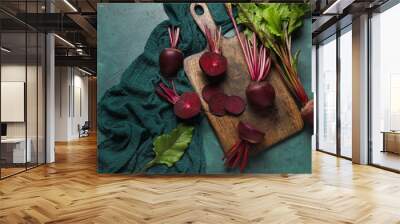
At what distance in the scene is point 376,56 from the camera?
7.48 m

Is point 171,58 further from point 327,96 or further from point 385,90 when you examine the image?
point 327,96

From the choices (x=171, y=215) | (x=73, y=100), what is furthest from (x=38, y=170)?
(x=73, y=100)

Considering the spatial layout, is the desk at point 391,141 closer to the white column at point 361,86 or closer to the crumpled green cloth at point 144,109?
the white column at point 361,86

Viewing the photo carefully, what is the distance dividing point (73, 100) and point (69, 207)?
12696mm

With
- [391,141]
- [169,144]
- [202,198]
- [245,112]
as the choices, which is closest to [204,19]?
[245,112]

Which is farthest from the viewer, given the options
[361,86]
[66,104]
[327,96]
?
[66,104]

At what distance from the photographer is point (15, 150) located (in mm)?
6586

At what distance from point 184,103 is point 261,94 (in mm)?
1191

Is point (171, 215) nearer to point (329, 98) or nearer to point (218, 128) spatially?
point (218, 128)

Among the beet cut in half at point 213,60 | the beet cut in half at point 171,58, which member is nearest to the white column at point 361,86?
the beet cut in half at point 213,60

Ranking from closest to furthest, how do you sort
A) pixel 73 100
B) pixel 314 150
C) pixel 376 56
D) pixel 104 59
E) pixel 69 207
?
pixel 69 207 → pixel 104 59 → pixel 376 56 → pixel 314 150 → pixel 73 100

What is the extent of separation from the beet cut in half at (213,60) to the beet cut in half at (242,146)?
853 millimetres

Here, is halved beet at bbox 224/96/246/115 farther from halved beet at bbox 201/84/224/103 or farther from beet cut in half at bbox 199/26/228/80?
beet cut in half at bbox 199/26/228/80

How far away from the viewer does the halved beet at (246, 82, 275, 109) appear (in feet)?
18.9
